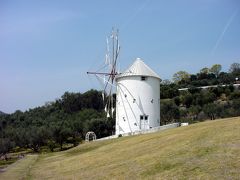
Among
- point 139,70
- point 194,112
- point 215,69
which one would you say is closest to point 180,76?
point 215,69

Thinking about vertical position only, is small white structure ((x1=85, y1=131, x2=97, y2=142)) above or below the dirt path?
above

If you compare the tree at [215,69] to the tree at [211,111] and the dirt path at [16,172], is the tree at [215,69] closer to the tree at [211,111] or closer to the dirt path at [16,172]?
the tree at [211,111]

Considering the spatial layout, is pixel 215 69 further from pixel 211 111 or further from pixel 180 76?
pixel 211 111

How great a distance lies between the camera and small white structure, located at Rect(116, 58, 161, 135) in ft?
159

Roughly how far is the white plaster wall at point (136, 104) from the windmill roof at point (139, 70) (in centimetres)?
55

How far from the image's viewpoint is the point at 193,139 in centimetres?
2173

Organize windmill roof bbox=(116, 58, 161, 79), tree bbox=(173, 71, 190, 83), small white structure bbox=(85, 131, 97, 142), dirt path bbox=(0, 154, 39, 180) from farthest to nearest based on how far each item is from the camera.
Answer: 1. tree bbox=(173, 71, 190, 83)
2. small white structure bbox=(85, 131, 97, 142)
3. windmill roof bbox=(116, 58, 161, 79)
4. dirt path bbox=(0, 154, 39, 180)

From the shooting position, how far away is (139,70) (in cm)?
5038

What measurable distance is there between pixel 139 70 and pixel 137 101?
178 inches

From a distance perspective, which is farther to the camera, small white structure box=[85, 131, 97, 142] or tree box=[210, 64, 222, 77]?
tree box=[210, 64, 222, 77]

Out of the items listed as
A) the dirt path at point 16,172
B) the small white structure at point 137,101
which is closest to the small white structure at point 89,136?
the small white structure at point 137,101

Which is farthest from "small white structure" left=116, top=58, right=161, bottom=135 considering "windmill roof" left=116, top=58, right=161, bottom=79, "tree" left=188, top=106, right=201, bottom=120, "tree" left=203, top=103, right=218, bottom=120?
"tree" left=188, top=106, right=201, bottom=120

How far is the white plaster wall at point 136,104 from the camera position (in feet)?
159

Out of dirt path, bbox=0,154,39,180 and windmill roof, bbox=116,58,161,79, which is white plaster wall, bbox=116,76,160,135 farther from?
dirt path, bbox=0,154,39,180
